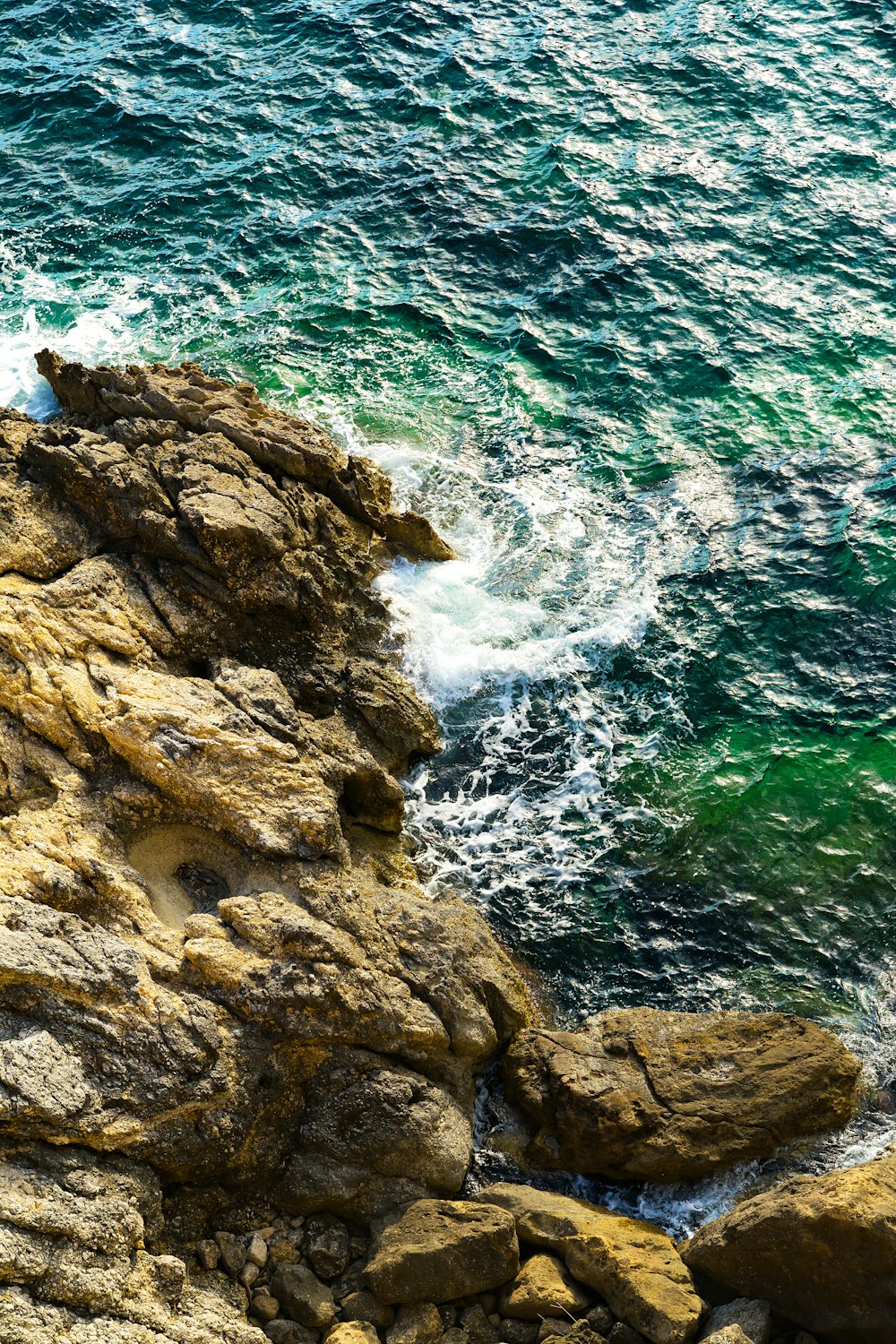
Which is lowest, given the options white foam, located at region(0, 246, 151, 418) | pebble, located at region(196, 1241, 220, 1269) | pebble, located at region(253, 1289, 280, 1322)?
pebble, located at region(253, 1289, 280, 1322)

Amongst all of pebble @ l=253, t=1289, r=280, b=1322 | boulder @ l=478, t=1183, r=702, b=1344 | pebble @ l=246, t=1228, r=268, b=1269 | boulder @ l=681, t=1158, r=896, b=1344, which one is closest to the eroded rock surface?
pebble @ l=253, t=1289, r=280, b=1322

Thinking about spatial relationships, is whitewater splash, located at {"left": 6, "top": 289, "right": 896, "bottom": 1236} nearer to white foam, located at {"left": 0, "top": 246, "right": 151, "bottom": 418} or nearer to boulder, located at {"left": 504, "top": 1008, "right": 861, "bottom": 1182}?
white foam, located at {"left": 0, "top": 246, "right": 151, "bottom": 418}

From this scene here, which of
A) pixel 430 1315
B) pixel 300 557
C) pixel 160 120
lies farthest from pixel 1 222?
pixel 430 1315

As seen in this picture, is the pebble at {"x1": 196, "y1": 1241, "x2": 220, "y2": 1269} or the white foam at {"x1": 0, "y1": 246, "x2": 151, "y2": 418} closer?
the pebble at {"x1": 196, "y1": 1241, "x2": 220, "y2": 1269}

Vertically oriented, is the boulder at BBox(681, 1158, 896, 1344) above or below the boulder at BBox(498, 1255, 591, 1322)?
above

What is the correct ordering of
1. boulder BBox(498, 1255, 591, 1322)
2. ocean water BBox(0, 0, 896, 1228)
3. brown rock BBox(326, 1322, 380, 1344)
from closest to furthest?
brown rock BBox(326, 1322, 380, 1344)
boulder BBox(498, 1255, 591, 1322)
ocean water BBox(0, 0, 896, 1228)

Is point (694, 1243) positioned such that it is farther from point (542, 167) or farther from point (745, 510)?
point (542, 167)

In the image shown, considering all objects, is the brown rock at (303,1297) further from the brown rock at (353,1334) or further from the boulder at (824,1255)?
the boulder at (824,1255)

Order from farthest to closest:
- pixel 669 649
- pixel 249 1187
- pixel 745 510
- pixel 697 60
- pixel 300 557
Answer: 1. pixel 697 60
2. pixel 745 510
3. pixel 669 649
4. pixel 300 557
5. pixel 249 1187
